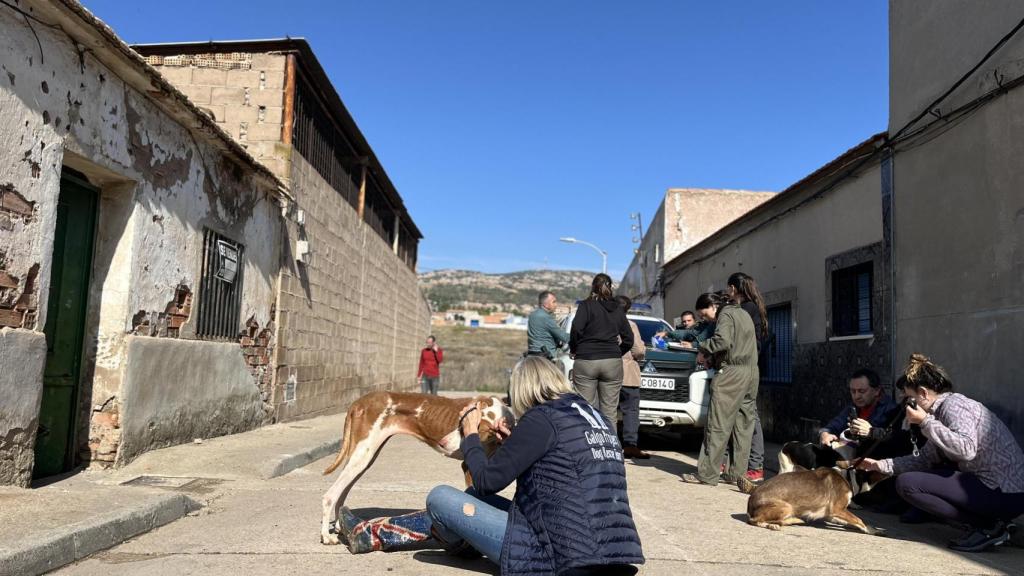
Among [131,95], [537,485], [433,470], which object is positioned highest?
[131,95]

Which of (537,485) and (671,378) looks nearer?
(537,485)

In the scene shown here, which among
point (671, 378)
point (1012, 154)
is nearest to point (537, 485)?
point (1012, 154)

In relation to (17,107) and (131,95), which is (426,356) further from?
(17,107)

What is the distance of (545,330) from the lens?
8797mm

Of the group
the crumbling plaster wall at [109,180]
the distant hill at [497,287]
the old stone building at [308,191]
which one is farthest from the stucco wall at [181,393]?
the distant hill at [497,287]

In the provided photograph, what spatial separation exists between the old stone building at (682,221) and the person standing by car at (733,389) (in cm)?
1499

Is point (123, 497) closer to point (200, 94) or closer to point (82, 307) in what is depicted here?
point (82, 307)

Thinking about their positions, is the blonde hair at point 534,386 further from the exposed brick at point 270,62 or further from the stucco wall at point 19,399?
the exposed brick at point 270,62

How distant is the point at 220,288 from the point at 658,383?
18.6 ft

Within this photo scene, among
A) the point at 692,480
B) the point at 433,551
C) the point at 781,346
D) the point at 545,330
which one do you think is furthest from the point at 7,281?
the point at 781,346

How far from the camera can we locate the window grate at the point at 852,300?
9.28 metres

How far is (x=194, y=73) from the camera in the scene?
1162 centimetres

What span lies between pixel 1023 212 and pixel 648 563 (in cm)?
425

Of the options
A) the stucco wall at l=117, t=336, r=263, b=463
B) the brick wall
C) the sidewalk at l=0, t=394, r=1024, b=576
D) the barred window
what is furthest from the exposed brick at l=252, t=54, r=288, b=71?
the sidewalk at l=0, t=394, r=1024, b=576
